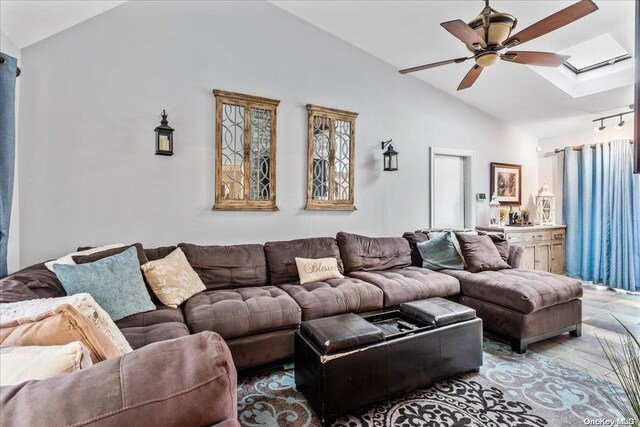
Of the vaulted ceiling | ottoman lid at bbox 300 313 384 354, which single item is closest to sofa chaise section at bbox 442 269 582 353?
ottoman lid at bbox 300 313 384 354

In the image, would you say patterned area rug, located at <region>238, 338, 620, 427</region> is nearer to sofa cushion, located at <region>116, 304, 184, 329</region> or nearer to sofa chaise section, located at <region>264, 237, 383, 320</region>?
sofa chaise section, located at <region>264, 237, 383, 320</region>

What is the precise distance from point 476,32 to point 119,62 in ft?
9.76

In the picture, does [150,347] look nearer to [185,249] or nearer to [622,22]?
[185,249]

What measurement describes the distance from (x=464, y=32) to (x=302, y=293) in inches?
87.6

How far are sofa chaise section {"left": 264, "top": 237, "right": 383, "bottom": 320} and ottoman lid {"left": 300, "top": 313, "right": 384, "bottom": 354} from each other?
0.43 meters

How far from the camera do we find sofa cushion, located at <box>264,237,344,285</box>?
9.71 feet

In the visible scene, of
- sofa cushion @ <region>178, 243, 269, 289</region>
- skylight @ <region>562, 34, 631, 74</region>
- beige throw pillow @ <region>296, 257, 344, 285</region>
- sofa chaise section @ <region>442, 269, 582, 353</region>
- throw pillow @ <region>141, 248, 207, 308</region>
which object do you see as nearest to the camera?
throw pillow @ <region>141, 248, 207, 308</region>

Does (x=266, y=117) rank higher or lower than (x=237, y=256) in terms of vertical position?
higher

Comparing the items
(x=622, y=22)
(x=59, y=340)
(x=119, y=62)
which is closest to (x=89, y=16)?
(x=119, y=62)

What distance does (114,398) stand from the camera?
605 millimetres

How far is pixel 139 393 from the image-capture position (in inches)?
24.7

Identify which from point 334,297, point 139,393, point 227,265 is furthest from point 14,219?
point 139,393

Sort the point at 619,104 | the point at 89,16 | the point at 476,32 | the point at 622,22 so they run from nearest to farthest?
1. the point at 476,32
2. the point at 89,16
3. the point at 622,22
4. the point at 619,104

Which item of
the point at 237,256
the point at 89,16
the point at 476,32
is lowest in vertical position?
the point at 237,256
